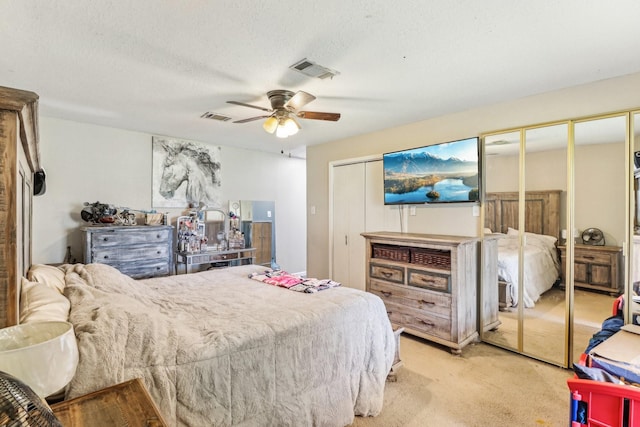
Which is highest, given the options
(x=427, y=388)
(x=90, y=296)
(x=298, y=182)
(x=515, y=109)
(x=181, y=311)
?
(x=515, y=109)

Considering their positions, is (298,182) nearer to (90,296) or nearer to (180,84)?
(180,84)

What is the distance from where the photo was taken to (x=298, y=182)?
609 centimetres

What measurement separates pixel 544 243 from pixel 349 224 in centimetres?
232

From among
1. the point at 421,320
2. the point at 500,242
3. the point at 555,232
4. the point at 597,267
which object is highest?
the point at 555,232

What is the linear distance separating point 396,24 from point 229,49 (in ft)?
3.37

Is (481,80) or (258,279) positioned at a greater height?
(481,80)

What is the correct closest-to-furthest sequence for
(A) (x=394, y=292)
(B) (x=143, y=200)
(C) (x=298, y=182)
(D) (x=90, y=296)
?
(D) (x=90, y=296), (A) (x=394, y=292), (B) (x=143, y=200), (C) (x=298, y=182)

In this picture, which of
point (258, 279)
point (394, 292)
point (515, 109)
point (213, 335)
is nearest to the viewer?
point (213, 335)

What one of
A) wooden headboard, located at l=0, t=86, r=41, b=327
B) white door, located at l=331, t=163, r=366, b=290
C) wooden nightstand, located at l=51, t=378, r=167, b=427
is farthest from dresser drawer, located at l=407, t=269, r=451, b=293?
wooden headboard, located at l=0, t=86, r=41, b=327

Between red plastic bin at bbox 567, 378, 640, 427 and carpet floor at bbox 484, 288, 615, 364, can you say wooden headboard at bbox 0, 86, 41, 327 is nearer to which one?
red plastic bin at bbox 567, 378, 640, 427

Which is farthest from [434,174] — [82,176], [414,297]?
[82,176]

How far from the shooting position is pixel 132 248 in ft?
11.9

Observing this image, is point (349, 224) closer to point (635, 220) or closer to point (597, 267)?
point (597, 267)

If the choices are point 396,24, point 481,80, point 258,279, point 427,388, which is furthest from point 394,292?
point 396,24
